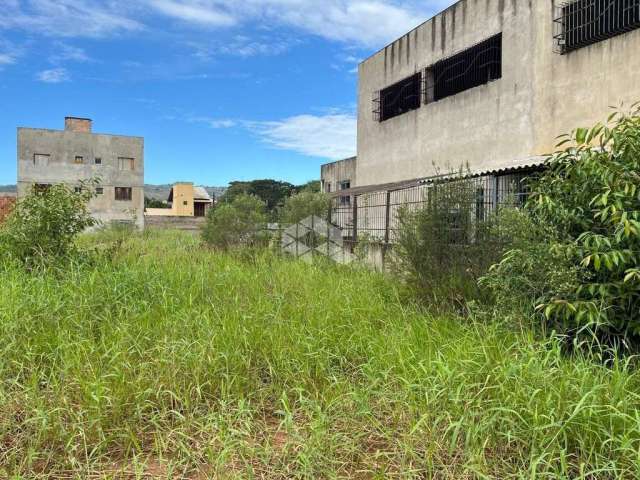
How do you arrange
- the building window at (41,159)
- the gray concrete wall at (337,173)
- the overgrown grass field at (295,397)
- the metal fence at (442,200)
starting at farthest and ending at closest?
the building window at (41,159) → the gray concrete wall at (337,173) → the metal fence at (442,200) → the overgrown grass field at (295,397)

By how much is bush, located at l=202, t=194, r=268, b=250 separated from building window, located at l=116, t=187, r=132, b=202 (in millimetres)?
A: 25263

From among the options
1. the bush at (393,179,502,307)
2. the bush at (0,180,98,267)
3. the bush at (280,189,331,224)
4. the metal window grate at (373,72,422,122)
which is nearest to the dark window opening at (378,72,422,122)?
the metal window grate at (373,72,422,122)

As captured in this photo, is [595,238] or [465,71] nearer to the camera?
[595,238]

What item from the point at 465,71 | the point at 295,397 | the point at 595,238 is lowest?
the point at 295,397

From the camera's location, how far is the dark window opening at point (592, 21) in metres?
9.26

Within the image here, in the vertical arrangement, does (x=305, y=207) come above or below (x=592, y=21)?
below

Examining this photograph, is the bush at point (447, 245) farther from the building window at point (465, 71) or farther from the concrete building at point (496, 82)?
the building window at point (465, 71)

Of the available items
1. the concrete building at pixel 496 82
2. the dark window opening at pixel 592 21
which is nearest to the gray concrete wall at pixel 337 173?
the concrete building at pixel 496 82

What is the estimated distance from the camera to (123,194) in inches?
1398

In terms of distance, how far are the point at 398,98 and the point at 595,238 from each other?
14979 mm

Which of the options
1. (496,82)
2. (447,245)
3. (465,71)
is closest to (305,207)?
(465,71)

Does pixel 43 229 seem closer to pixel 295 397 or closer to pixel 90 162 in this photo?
pixel 295 397

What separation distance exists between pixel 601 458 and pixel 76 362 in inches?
120

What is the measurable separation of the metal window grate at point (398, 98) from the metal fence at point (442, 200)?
10.3ft
